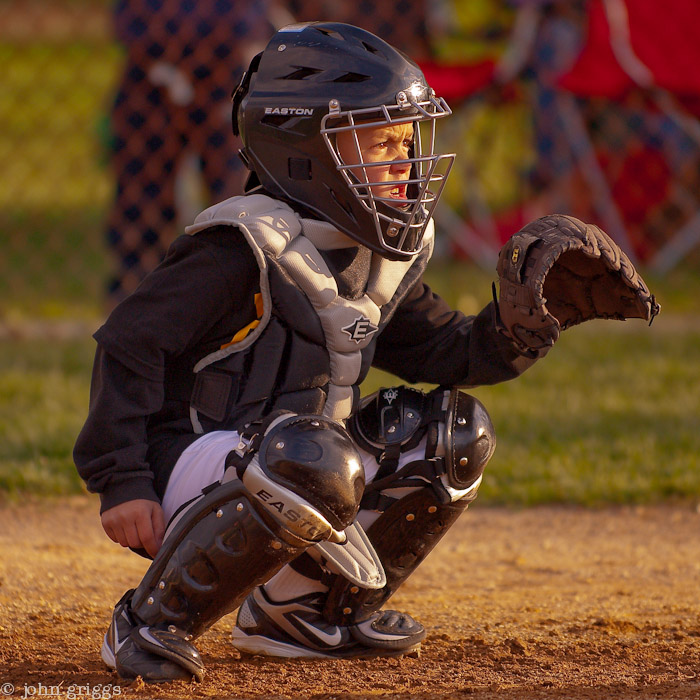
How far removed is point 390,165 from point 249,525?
871 millimetres

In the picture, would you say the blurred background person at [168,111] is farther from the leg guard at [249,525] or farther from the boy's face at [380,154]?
the leg guard at [249,525]

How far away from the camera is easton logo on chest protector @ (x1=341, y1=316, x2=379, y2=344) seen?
8.05 ft

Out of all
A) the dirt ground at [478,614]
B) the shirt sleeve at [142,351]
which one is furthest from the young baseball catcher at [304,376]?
the dirt ground at [478,614]

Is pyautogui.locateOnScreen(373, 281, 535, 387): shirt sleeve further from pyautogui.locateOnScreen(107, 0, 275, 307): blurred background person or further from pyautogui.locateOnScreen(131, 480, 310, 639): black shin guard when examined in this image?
pyautogui.locateOnScreen(107, 0, 275, 307): blurred background person

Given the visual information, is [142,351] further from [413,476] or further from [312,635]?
[312,635]

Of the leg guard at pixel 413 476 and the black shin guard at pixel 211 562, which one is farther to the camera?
the leg guard at pixel 413 476

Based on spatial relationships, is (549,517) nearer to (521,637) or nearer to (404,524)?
(521,637)

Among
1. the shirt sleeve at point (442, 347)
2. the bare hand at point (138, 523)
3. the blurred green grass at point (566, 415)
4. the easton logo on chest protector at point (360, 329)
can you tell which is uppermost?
the easton logo on chest protector at point (360, 329)

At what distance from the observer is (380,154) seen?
2520 mm

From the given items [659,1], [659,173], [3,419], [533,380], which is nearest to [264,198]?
[3,419]

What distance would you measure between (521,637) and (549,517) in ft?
4.07

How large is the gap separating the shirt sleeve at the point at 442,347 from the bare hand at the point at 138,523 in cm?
76

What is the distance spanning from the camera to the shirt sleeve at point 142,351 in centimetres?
229

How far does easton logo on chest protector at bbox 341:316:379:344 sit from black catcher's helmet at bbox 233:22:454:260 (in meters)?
0.16
